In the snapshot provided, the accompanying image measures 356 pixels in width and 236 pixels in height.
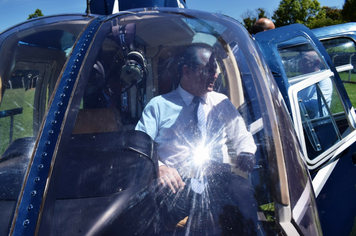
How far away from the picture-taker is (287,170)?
131 centimetres

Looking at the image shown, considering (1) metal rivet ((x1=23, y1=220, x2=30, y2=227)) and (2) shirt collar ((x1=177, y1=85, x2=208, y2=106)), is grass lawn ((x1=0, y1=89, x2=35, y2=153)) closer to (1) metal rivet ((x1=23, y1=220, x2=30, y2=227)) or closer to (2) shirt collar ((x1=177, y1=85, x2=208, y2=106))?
(1) metal rivet ((x1=23, y1=220, x2=30, y2=227))

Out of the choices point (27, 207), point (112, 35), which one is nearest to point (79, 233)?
point (27, 207)

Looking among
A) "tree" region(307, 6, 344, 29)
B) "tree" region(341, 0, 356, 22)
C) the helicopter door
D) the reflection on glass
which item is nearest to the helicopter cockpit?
the helicopter door

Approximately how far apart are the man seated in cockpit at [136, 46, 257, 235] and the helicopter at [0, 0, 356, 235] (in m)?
Result: 0.02

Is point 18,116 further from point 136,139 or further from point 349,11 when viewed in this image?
point 349,11

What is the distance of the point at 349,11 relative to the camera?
19.6m

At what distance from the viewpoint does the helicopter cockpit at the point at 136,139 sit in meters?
1.10

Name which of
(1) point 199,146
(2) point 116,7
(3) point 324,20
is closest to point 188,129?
(1) point 199,146

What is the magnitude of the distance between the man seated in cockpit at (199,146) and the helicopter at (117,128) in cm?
2

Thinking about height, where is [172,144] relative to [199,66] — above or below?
below

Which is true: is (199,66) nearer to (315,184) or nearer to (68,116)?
(68,116)

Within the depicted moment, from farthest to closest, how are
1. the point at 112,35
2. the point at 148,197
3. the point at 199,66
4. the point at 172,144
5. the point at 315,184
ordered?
the point at 315,184 < the point at 112,35 < the point at 199,66 < the point at 172,144 < the point at 148,197

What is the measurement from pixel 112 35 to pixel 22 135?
2.24 ft

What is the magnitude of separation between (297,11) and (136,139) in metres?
22.9
